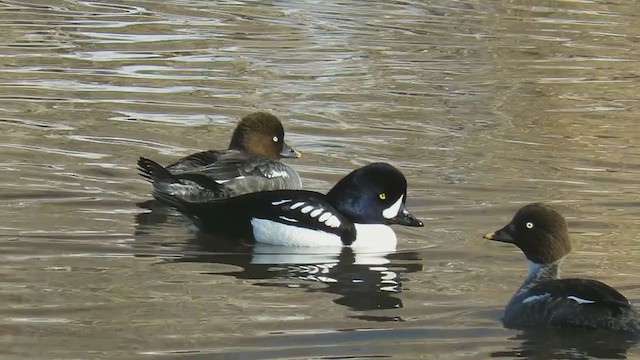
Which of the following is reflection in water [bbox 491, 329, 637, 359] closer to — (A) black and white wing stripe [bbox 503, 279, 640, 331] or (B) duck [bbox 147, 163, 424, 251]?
(A) black and white wing stripe [bbox 503, 279, 640, 331]

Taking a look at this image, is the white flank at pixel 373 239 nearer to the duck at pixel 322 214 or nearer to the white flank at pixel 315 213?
the duck at pixel 322 214

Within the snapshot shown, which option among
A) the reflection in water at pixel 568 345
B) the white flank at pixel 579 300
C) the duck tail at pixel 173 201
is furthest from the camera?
the duck tail at pixel 173 201

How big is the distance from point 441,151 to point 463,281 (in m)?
4.48

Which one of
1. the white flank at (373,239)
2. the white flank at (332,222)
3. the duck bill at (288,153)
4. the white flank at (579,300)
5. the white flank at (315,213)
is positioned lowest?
the white flank at (373,239)

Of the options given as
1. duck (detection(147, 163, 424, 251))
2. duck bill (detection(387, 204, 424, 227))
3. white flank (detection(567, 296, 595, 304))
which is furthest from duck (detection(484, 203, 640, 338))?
duck (detection(147, 163, 424, 251))

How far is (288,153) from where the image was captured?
14180 millimetres

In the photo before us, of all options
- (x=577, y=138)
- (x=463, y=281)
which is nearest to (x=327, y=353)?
(x=463, y=281)

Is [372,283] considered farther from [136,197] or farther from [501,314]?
[136,197]

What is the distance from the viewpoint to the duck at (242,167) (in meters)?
12.9

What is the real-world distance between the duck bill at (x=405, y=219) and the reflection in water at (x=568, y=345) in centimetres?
274

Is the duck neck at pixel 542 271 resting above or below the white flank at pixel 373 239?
above

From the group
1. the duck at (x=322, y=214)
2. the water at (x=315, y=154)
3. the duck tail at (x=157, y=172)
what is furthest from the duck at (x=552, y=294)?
the duck tail at (x=157, y=172)

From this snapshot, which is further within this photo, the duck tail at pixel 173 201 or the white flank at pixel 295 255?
the duck tail at pixel 173 201

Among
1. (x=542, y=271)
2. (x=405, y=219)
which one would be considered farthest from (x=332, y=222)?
(x=542, y=271)
